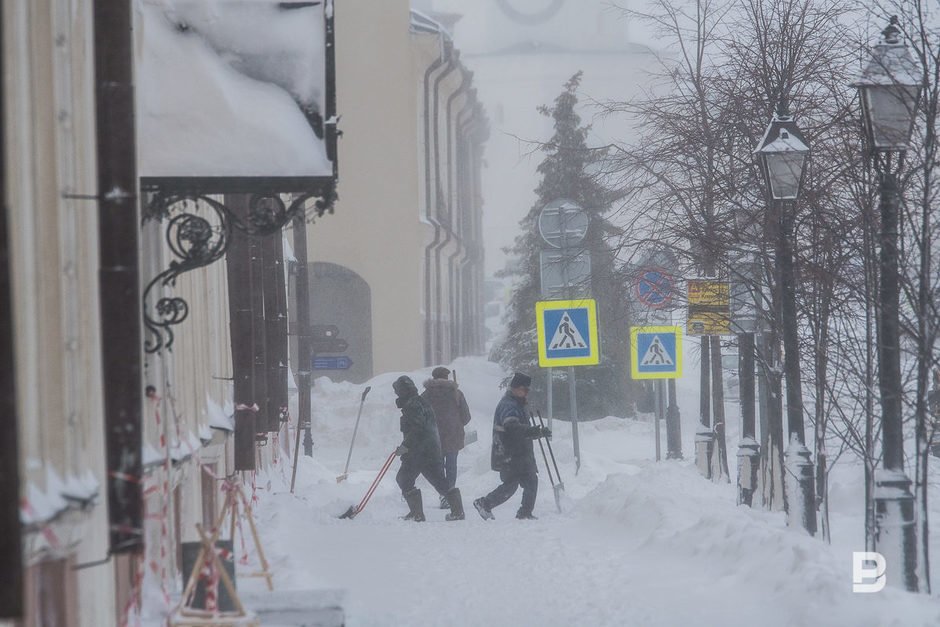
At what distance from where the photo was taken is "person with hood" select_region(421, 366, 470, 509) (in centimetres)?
1972

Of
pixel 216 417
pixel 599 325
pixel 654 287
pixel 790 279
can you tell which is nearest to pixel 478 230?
pixel 599 325

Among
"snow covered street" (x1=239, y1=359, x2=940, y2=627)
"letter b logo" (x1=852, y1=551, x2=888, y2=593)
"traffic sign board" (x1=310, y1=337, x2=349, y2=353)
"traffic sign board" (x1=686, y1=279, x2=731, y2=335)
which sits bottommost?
"snow covered street" (x1=239, y1=359, x2=940, y2=627)

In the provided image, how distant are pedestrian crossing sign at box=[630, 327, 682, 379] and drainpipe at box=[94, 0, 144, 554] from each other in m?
18.3

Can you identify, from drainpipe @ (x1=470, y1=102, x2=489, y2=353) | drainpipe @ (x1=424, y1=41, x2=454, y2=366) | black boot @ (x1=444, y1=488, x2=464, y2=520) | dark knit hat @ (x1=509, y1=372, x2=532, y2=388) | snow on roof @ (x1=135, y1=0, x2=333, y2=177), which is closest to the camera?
snow on roof @ (x1=135, y1=0, x2=333, y2=177)

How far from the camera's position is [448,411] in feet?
66.4

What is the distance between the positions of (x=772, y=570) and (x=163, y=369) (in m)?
3.81

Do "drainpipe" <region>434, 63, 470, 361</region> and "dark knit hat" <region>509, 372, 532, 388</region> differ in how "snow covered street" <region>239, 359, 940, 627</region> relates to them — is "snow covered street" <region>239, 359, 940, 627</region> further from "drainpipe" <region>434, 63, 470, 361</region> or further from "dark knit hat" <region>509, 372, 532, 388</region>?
"drainpipe" <region>434, 63, 470, 361</region>

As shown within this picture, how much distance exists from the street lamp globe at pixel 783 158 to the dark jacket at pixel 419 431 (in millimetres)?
6788

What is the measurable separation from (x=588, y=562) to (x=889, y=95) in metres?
4.62

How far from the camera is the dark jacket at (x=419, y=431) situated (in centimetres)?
1822

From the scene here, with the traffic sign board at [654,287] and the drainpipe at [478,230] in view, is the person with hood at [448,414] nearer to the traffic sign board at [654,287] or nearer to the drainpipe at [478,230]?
the traffic sign board at [654,287]

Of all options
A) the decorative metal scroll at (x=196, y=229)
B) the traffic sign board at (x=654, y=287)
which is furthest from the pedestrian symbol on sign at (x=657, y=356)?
the decorative metal scroll at (x=196, y=229)

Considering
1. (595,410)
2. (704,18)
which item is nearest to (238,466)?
(704,18)

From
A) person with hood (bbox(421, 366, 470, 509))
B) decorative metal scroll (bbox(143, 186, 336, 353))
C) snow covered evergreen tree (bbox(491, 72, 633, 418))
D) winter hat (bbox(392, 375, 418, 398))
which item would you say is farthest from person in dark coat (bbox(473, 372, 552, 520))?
snow covered evergreen tree (bbox(491, 72, 633, 418))
